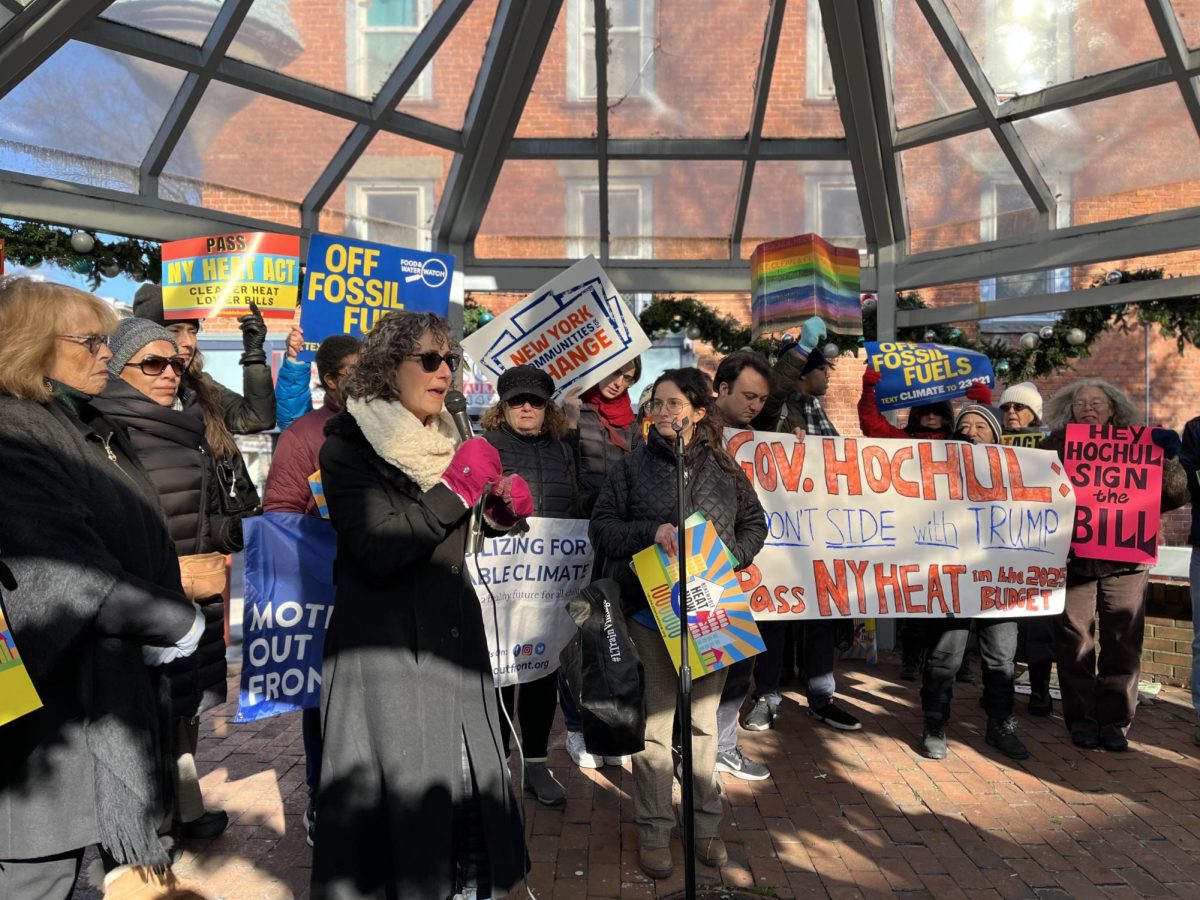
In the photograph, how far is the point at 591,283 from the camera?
494 cm

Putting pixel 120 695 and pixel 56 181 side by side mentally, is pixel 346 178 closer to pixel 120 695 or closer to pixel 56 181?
pixel 56 181

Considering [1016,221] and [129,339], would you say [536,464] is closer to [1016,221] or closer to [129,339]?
[129,339]

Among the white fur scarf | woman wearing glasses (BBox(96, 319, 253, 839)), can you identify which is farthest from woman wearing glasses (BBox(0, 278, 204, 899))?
woman wearing glasses (BBox(96, 319, 253, 839))

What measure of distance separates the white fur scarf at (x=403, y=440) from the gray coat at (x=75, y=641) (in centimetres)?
64

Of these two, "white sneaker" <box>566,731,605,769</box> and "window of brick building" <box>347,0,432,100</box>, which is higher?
"window of brick building" <box>347,0,432,100</box>

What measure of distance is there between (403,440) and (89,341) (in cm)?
83

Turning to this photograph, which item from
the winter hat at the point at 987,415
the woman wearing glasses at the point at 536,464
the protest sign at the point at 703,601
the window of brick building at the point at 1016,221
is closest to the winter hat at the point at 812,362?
the winter hat at the point at 987,415

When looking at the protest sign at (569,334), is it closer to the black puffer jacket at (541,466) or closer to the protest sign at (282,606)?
the black puffer jacket at (541,466)

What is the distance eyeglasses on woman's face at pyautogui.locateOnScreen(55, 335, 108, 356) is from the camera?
2371 mm

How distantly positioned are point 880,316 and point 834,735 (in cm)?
370

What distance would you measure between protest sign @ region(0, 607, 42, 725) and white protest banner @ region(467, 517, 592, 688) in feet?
7.25

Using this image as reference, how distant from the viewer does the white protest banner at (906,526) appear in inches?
200

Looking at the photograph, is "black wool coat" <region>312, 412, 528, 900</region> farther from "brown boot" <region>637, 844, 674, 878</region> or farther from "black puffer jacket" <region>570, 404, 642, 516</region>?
"black puffer jacket" <region>570, 404, 642, 516</region>

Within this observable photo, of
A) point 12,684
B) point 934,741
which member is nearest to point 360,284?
point 12,684
